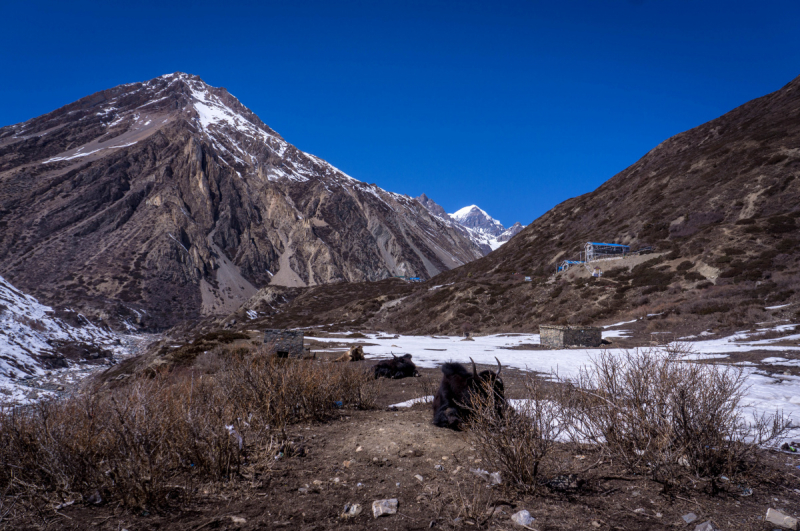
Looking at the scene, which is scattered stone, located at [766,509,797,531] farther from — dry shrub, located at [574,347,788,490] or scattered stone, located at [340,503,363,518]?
scattered stone, located at [340,503,363,518]

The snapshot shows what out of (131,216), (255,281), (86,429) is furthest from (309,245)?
(86,429)

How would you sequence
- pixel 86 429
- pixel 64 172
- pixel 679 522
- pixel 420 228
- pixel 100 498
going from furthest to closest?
pixel 420 228 → pixel 64 172 → pixel 86 429 → pixel 100 498 → pixel 679 522

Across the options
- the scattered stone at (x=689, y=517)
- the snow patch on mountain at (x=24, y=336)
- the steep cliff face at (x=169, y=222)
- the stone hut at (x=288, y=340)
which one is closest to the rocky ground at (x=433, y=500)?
the scattered stone at (x=689, y=517)

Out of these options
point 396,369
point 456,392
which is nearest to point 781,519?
point 456,392

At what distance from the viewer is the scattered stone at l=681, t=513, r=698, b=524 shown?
2.83 meters

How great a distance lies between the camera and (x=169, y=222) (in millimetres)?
111062

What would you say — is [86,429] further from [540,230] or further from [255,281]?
[255,281]

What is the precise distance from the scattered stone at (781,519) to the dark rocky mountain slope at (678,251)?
20.5m

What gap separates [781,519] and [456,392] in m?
3.12

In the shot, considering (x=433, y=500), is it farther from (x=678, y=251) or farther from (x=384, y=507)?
(x=678, y=251)

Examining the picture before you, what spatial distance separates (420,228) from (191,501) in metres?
188

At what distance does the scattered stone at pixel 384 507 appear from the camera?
9.93 feet

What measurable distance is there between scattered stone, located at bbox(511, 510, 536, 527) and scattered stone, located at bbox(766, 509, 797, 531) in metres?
1.61

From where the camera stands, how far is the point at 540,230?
230 ft
